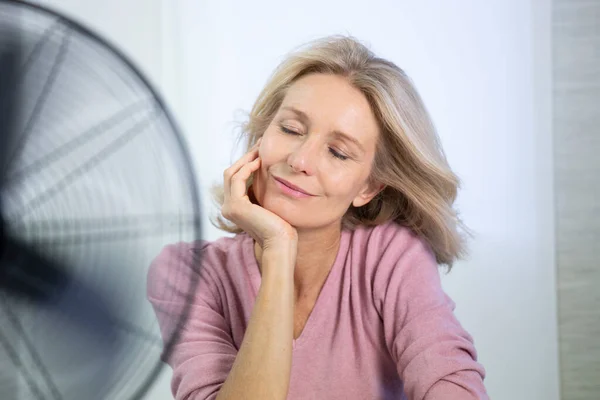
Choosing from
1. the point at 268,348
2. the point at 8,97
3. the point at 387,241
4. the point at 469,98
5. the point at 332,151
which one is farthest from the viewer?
the point at 469,98

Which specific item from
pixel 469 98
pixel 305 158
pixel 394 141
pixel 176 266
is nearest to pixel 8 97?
pixel 176 266

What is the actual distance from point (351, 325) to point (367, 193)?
0.83 ft

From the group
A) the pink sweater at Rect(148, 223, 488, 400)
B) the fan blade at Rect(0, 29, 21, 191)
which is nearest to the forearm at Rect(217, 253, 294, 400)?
the pink sweater at Rect(148, 223, 488, 400)

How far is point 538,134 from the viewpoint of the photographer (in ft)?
7.04

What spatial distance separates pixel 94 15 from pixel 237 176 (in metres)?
0.92

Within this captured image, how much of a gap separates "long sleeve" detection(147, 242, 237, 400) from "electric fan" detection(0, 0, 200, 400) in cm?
4

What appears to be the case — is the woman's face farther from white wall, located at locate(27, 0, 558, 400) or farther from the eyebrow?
white wall, located at locate(27, 0, 558, 400)

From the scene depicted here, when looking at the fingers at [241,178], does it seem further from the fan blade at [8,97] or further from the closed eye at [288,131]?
the fan blade at [8,97]

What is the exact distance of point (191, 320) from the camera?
132cm

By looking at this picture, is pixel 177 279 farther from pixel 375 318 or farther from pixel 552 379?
pixel 552 379

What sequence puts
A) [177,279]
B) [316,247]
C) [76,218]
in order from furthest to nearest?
1. [316,247]
2. [177,279]
3. [76,218]

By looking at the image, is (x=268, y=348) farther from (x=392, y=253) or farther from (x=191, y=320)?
(x=392, y=253)

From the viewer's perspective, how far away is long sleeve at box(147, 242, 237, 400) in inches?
44.6

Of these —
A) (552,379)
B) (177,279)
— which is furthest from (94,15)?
(552,379)
